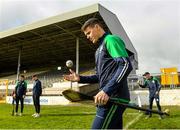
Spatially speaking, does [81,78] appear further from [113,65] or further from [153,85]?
[153,85]

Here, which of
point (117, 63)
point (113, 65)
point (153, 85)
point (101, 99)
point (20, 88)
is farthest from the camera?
point (20, 88)

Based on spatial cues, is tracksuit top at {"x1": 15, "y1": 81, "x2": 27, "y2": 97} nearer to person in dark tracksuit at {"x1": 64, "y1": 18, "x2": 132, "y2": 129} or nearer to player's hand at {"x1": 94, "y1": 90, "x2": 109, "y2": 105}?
person in dark tracksuit at {"x1": 64, "y1": 18, "x2": 132, "y2": 129}

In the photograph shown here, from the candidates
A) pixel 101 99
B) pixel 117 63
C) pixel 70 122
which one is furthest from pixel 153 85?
pixel 101 99

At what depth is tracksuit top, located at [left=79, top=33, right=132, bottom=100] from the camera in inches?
149

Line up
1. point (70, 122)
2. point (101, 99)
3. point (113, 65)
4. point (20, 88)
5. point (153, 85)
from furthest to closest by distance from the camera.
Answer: point (20, 88), point (153, 85), point (70, 122), point (113, 65), point (101, 99)

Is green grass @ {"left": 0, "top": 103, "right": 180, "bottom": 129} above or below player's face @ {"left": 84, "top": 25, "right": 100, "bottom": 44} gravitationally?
below

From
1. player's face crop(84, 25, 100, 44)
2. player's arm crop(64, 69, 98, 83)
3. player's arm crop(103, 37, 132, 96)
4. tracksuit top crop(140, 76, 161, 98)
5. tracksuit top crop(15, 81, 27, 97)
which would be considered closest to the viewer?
player's arm crop(103, 37, 132, 96)

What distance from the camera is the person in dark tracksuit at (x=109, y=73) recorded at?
12.4 feet

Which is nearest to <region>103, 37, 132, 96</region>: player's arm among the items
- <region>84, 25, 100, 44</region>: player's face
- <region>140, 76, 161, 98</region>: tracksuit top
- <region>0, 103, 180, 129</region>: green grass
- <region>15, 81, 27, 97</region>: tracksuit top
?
<region>84, 25, 100, 44</region>: player's face

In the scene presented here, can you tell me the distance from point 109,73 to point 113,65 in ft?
0.37

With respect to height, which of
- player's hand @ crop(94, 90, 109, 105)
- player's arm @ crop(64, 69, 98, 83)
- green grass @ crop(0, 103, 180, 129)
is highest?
player's arm @ crop(64, 69, 98, 83)

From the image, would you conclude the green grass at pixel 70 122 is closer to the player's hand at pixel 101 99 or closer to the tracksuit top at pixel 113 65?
the tracksuit top at pixel 113 65

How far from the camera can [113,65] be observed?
3.99 meters

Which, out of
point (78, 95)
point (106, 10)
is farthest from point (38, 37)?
point (78, 95)
